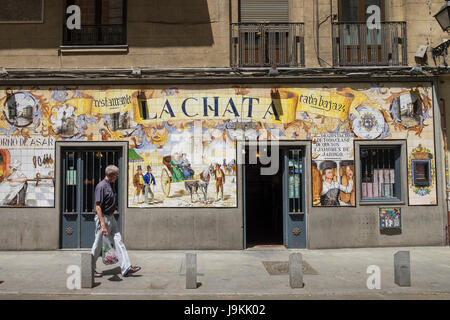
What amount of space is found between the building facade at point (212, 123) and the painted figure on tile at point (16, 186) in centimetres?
3

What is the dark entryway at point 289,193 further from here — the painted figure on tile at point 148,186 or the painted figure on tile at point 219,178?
the painted figure on tile at point 148,186

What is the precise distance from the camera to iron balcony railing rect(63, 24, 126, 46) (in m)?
10.5

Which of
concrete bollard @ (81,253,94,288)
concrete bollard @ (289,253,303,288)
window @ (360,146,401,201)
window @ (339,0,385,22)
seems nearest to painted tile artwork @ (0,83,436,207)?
window @ (360,146,401,201)

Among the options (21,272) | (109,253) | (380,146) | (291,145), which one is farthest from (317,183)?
(21,272)

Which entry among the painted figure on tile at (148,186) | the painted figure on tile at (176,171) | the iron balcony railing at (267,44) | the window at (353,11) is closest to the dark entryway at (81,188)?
the painted figure on tile at (148,186)

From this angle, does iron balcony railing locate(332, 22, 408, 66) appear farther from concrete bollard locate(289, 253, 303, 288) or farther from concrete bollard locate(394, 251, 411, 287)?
concrete bollard locate(289, 253, 303, 288)

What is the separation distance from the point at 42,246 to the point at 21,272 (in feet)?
7.49

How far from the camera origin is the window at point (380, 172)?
1045 cm

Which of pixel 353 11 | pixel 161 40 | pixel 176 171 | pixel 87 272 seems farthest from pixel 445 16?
pixel 87 272

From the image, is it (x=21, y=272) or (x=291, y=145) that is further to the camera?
(x=291, y=145)

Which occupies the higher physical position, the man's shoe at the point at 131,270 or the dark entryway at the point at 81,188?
the dark entryway at the point at 81,188

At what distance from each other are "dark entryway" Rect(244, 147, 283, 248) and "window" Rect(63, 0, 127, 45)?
5.47 meters

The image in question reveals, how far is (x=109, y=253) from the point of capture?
7.29m
